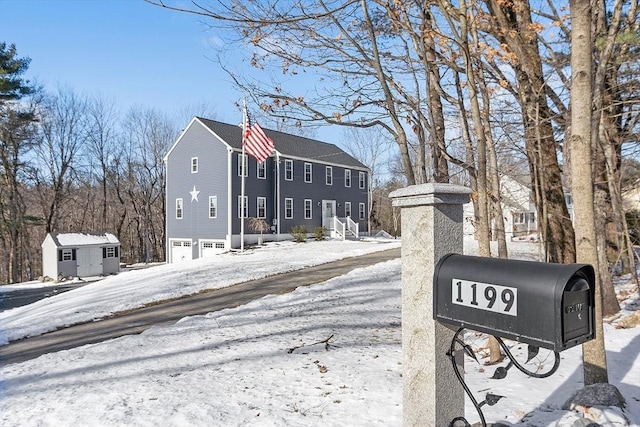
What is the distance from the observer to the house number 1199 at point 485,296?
148 centimetres

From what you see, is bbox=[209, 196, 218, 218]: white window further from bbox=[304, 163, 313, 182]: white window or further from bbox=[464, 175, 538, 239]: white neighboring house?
bbox=[464, 175, 538, 239]: white neighboring house

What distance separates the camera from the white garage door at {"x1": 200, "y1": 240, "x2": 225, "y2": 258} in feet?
69.1

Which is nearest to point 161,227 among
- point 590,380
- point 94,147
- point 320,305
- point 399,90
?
point 94,147

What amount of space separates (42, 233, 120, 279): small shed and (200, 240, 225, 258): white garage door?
6.38 meters

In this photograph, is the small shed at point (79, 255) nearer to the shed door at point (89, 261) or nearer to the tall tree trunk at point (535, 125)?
the shed door at point (89, 261)

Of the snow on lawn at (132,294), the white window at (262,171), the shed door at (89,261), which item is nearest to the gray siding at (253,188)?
the white window at (262,171)

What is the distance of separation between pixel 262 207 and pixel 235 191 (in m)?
2.09

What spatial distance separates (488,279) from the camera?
156cm

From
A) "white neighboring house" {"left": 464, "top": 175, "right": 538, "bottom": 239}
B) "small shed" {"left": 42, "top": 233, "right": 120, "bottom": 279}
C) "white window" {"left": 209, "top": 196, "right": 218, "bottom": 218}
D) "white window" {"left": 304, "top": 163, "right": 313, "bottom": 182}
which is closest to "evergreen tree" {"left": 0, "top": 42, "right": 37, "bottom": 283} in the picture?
"small shed" {"left": 42, "top": 233, "right": 120, "bottom": 279}

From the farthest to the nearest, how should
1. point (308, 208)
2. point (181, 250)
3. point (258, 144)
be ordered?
point (308, 208) → point (181, 250) → point (258, 144)

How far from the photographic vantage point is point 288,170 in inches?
942

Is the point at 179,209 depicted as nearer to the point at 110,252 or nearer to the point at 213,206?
the point at 213,206

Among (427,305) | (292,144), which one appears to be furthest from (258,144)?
(427,305)

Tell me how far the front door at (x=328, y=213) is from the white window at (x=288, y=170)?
317cm
